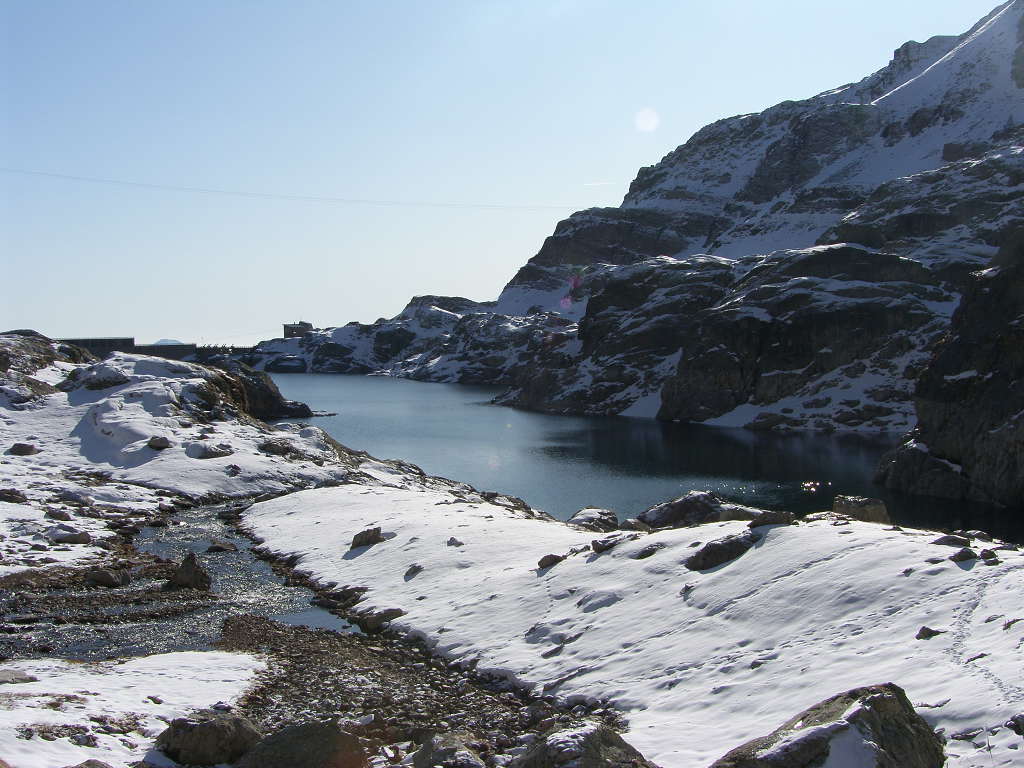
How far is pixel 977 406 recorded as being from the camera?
63.9 m

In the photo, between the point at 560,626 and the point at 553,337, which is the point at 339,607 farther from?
the point at 553,337

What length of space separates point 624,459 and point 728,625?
2693 inches

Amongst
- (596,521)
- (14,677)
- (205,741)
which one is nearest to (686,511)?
(596,521)

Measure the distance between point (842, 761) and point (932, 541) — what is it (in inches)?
386

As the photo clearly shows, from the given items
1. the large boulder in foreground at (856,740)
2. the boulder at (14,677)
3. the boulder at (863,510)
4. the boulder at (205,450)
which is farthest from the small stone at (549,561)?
the boulder at (205,450)

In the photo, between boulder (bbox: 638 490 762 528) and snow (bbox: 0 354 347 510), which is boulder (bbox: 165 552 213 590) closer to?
snow (bbox: 0 354 347 510)

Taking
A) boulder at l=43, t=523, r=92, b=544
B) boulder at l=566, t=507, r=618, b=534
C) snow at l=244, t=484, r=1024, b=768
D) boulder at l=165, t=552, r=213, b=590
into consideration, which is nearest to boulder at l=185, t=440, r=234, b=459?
boulder at l=43, t=523, r=92, b=544

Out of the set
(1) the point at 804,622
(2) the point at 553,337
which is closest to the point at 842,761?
(1) the point at 804,622

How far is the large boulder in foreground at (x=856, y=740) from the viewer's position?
971 cm

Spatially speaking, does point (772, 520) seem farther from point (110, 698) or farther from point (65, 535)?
point (65, 535)

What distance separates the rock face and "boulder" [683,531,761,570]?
48466mm

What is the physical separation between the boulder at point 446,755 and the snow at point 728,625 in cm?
280

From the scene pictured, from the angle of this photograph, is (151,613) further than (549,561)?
No

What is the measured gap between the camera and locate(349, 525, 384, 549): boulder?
29578 mm
